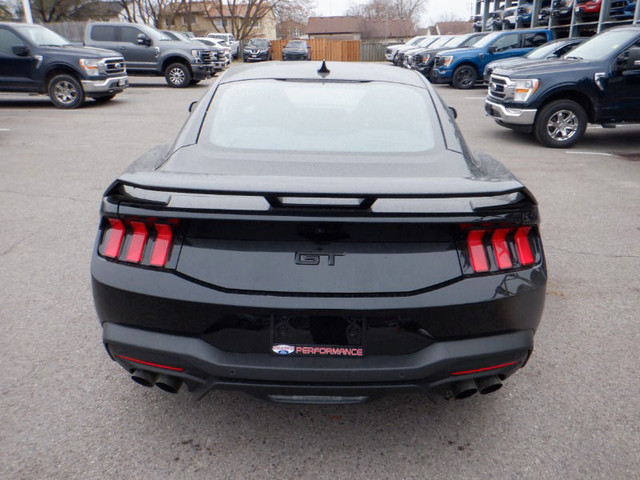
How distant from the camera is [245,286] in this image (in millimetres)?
2062

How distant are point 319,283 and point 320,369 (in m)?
0.33

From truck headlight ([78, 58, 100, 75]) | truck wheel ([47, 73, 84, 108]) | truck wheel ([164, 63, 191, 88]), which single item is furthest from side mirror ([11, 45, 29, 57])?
truck wheel ([164, 63, 191, 88])

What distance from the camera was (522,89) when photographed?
930 centimetres

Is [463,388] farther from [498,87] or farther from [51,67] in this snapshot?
[51,67]

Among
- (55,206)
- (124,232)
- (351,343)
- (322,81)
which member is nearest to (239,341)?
(351,343)

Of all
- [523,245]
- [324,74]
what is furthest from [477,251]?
[324,74]

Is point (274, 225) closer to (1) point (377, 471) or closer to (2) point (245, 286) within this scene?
(2) point (245, 286)

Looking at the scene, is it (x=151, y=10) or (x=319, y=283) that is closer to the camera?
(x=319, y=283)

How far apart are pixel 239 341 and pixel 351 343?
0.43m

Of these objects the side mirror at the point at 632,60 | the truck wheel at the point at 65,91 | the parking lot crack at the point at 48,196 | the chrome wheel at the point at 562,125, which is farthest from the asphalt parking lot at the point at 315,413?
the truck wheel at the point at 65,91

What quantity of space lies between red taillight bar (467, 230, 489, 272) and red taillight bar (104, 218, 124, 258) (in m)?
1.40

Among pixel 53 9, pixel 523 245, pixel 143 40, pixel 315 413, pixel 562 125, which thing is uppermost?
pixel 53 9

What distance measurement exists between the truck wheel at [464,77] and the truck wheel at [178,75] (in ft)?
31.4

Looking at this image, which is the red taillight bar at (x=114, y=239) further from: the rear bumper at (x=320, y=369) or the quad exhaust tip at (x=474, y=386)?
the quad exhaust tip at (x=474, y=386)
